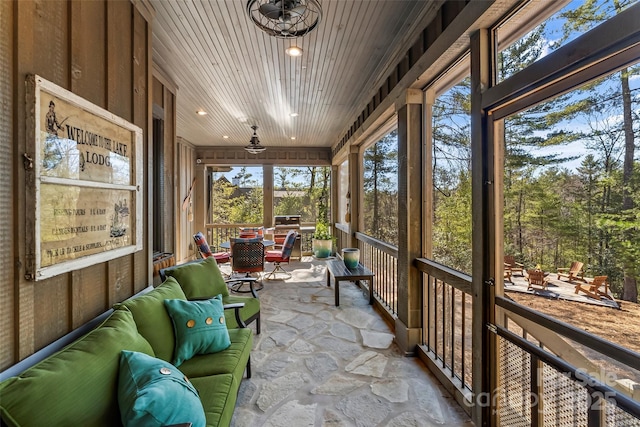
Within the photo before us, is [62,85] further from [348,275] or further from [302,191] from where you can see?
[302,191]

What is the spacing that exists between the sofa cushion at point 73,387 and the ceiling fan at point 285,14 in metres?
2.09

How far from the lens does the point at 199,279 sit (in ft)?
8.52

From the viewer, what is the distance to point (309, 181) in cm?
937

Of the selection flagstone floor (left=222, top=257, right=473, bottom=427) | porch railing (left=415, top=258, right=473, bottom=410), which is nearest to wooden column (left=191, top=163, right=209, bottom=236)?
flagstone floor (left=222, top=257, right=473, bottom=427)

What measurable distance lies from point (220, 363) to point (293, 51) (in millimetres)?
2808

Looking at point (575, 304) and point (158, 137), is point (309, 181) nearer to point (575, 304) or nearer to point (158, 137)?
point (158, 137)

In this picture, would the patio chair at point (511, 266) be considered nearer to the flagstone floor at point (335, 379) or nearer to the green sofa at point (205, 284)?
the flagstone floor at point (335, 379)

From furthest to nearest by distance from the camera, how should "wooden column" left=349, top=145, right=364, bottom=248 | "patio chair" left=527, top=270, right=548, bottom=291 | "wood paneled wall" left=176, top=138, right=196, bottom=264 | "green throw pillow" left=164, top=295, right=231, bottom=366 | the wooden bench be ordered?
"wood paneled wall" left=176, top=138, right=196, bottom=264 → "wooden column" left=349, top=145, right=364, bottom=248 → the wooden bench → "green throw pillow" left=164, top=295, right=231, bottom=366 → "patio chair" left=527, top=270, right=548, bottom=291

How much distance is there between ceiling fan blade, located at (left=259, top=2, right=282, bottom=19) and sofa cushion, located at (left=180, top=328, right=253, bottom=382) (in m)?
2.39

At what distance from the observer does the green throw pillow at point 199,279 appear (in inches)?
97.4

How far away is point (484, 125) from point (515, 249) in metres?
0.73

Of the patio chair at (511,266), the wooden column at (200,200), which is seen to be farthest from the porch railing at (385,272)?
the wooden column at (200,200)

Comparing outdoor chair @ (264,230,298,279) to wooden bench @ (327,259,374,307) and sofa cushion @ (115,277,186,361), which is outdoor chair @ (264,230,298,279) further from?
sofa cushion @ (115,277,186,361)

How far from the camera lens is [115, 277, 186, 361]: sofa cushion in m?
1.66
